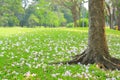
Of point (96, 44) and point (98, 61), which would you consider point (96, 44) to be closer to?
point (96, 44)

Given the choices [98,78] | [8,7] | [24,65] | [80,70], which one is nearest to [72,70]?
[80,70]

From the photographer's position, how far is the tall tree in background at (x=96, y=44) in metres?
10.7

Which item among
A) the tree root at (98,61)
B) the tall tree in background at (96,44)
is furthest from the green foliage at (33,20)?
the tree root at (98,61)

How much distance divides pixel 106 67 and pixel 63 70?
2.16 m

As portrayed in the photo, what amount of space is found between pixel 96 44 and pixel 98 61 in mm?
693

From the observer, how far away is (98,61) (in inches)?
416

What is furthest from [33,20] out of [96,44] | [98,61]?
[98,61]

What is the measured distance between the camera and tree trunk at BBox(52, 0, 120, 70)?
10.7 m

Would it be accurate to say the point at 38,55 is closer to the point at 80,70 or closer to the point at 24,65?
the point at 24,65

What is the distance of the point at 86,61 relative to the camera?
10.8 metres

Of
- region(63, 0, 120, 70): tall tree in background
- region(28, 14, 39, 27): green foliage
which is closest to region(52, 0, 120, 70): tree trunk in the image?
region(63, 0, 120, 70): tall tree in background

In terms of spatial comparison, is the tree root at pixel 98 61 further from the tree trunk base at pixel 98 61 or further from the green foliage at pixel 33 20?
the green foliage at pixel 33 20

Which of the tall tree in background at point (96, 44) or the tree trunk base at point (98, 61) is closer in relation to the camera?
the tree trunk base at point (98, 61)

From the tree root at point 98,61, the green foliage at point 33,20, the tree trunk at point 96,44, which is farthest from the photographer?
the green foliage at point 33,20
